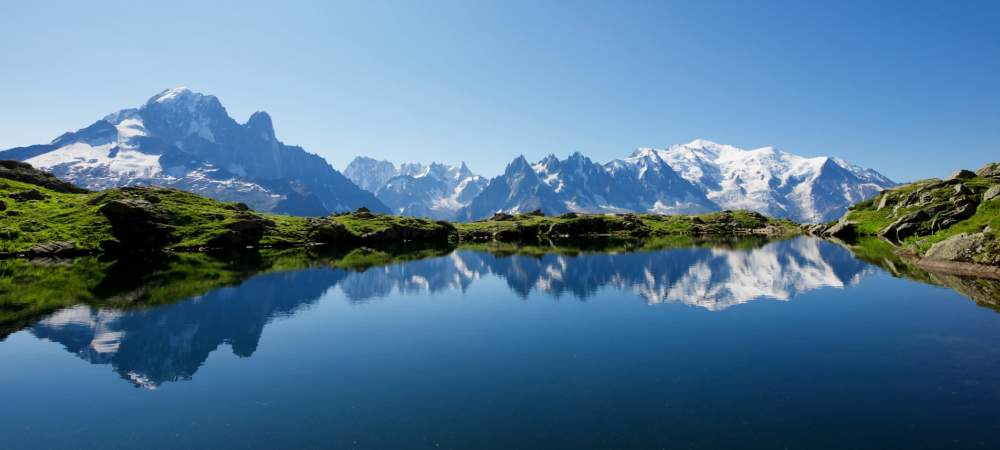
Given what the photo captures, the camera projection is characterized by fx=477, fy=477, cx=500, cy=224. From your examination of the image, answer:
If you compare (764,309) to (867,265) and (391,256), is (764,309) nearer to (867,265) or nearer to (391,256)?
(867,265)

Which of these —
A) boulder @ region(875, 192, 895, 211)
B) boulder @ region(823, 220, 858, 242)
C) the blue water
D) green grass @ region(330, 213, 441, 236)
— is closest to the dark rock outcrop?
green grass @ region(330, 213, 441, 236)

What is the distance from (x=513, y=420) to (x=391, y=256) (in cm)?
10349

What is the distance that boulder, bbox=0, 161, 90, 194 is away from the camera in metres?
160

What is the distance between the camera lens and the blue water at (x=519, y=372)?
73.0ft

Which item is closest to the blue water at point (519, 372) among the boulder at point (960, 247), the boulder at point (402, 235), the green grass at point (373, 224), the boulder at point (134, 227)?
the boulder at point (960, 247)

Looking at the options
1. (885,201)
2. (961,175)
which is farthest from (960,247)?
(885,201)

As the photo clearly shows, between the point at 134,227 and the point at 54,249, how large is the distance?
59.8 feet

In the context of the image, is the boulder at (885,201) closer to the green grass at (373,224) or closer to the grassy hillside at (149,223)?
the green grass at (373,224)

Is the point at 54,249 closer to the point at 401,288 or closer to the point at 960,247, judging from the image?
the point at 401,288

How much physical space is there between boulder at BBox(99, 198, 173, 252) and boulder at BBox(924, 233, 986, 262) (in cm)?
16405

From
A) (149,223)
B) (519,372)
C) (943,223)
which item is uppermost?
(943,223)

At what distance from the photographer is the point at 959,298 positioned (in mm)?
49750

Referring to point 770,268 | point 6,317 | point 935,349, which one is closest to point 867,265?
point 770,268

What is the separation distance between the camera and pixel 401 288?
72812mm
